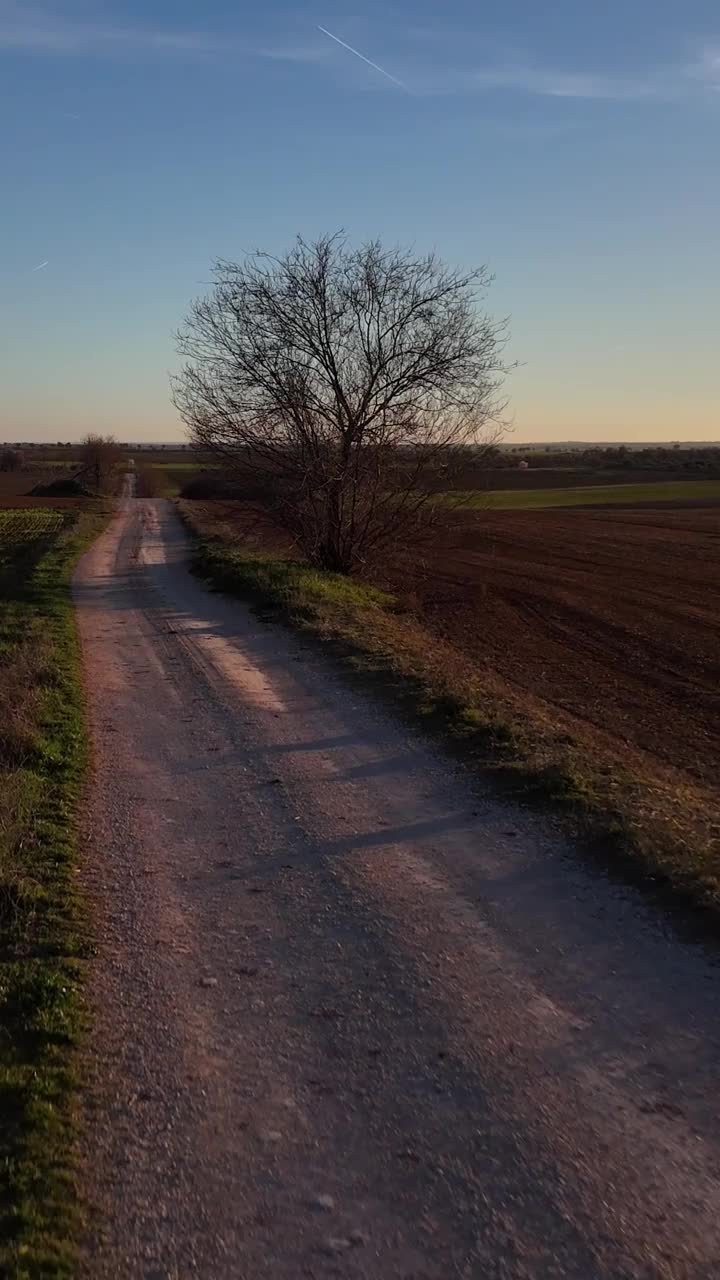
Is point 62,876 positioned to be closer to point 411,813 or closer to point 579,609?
point 411,813

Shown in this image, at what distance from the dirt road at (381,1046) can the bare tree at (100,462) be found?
8579 cm

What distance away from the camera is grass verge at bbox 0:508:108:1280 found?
346cm

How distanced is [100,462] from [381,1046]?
91961 mm

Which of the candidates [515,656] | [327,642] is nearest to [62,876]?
[327,642]

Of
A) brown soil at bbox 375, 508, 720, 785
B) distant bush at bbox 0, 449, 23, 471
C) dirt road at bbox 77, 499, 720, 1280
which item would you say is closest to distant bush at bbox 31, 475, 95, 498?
distant bush at bbox 0, 449, 23, 471

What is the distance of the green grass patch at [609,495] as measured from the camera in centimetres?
7169

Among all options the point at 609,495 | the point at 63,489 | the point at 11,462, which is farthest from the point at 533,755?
the point at 11,462

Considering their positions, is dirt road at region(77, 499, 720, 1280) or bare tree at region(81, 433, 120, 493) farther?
bare tree at region(81, 433, 120, 493)

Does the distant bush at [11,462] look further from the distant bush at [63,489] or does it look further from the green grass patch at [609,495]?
the green grass patch at [609,495]

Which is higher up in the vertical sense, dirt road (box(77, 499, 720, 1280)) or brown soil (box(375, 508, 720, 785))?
dirt road (box(77, 499, 720, 1280))

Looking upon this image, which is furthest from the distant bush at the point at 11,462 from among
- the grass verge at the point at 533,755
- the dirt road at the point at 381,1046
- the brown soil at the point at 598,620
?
the dirt road at the point at 381,1046

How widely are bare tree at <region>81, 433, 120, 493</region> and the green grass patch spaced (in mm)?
34509

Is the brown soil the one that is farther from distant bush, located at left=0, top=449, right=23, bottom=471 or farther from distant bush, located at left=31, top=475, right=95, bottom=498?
distant bush, located at left=0, top=449, right=23, bottom=471

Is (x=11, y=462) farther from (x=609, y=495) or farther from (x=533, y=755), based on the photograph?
(x=533, y=755)
